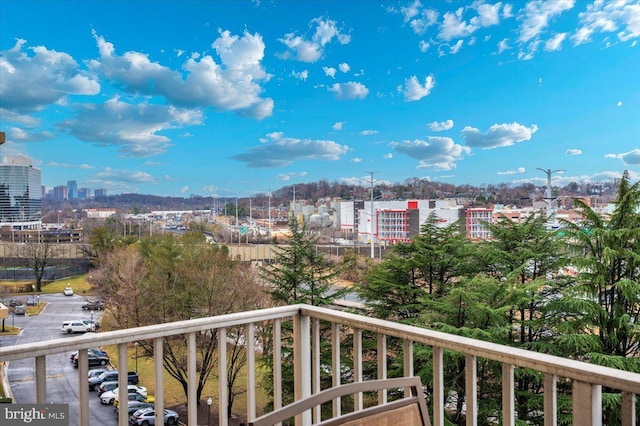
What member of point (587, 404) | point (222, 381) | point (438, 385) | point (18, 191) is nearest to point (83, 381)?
point (222, 381)

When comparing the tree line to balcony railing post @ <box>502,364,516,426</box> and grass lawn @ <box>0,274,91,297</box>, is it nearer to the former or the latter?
balcony railing post @ <box>502,364,516,426</box>

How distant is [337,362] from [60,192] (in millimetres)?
13889

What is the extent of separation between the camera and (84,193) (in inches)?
586

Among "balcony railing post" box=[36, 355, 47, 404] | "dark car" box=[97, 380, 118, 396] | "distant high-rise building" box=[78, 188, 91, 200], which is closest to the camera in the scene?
"balcony railing post" box=[36, 355, 47, 404]

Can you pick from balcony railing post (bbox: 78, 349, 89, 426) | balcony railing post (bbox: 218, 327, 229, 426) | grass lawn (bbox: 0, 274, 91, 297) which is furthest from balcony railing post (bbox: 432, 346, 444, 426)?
grass lawn (bbox: 0, 274, 91, 297)

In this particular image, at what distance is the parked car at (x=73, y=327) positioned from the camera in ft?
41.8

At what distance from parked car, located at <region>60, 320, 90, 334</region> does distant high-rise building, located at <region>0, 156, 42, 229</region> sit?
14.1 ft

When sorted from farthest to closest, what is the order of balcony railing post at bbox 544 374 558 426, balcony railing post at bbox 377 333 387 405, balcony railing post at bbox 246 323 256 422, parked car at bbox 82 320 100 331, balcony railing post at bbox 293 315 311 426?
1. parked car at bbox 82 320 100 331
2. balcony railing post at bbox 293 315 311 426
3. balcony railing post at bbox 246 323 256 422
4. balcony railing post at bbox 377 333 387 405
5. balcony railing post at bbox 544 374 558 426

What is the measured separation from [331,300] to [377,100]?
45.0ft

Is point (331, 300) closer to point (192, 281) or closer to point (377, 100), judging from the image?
point (192, 281)

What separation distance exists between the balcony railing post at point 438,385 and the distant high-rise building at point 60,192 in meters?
13.2

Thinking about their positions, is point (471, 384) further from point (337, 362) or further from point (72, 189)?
point (72, 189)

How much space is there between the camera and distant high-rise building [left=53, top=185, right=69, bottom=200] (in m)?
12.3

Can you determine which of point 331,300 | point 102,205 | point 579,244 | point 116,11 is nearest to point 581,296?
point 579,244
